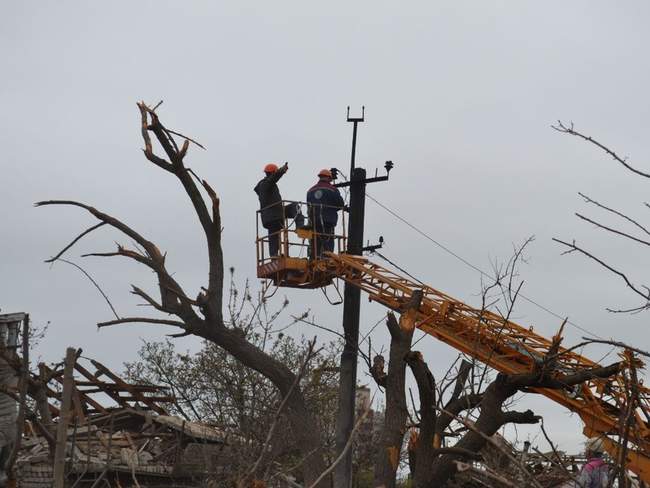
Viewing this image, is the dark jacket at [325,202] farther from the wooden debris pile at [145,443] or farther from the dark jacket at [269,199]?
the wooden debris pile at [145,443]

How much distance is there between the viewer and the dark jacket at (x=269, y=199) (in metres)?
17.0

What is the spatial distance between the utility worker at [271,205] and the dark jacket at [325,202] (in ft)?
1.68

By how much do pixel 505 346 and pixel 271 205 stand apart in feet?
15.0

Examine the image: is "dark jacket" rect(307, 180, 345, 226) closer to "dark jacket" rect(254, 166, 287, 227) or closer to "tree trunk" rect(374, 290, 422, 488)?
"dark jacket" rect(254, 166, 287, 227)

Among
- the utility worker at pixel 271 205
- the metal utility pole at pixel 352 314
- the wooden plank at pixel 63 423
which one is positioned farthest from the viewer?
the utility worker at pixel 271 205

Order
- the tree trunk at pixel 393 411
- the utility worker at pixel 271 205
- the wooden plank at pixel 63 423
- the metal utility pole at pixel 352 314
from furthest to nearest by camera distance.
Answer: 1. the utility worker at pixel 271 205
2. the metal utility pole at pixel 352 314
3. the tree trunk at pixel 393 411
4. the wooden plank at pixel 63 423

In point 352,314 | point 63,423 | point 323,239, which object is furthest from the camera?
point 323,239

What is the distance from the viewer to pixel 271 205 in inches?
665

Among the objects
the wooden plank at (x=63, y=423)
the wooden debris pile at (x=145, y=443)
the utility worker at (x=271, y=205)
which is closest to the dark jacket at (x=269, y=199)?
the utility worker at (x=271, y=205)

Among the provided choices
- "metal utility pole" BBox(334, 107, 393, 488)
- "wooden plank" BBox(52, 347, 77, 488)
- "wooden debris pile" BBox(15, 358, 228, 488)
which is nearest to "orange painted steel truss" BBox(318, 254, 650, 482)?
"metal utility pole" BBox(334, 107, 393, 488)

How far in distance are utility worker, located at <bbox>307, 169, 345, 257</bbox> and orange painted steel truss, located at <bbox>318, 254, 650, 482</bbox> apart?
0.91m

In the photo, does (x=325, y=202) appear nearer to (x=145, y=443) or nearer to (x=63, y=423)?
(x=145, y=443)

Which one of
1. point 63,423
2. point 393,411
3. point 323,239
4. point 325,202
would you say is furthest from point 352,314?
point 63,423

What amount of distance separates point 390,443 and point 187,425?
792 centimetres
